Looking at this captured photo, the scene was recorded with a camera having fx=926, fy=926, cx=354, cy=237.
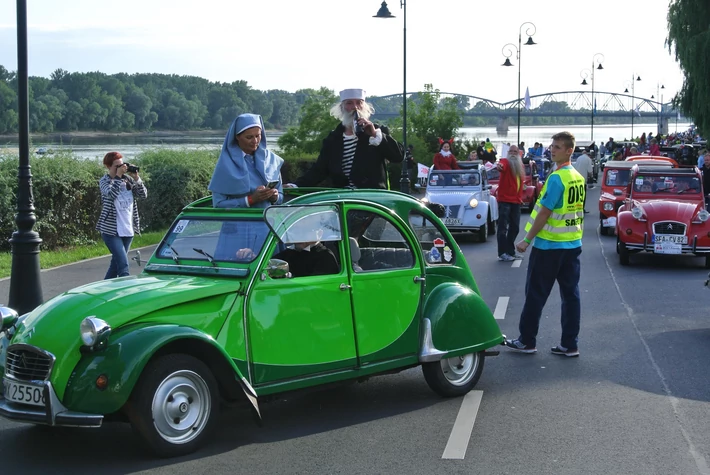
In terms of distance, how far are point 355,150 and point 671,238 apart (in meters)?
9.10

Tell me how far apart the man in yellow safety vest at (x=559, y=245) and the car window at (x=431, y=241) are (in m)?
1.40

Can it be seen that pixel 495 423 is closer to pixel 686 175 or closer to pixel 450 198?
pixel 686 175

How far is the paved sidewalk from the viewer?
1311cm

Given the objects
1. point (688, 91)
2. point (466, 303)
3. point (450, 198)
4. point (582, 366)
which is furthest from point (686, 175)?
point (688, 91)

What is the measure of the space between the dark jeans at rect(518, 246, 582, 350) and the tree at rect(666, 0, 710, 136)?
92.4ft

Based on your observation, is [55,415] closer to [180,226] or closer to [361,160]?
[180,226]

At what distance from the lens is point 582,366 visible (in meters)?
8.23

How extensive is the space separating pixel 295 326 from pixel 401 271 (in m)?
1.11

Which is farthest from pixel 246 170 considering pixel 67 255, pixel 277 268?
pixel 67 255

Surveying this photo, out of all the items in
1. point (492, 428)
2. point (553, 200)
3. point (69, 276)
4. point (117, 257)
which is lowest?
point (492, 428)

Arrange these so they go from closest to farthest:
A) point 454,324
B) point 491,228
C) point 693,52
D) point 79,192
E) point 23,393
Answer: point 23,393
point 454,324
point 79,192
point 491,228
point 693,52

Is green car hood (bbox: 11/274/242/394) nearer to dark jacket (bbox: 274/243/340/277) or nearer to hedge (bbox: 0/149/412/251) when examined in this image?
dark jacket (bbox: 274/243/340/277)

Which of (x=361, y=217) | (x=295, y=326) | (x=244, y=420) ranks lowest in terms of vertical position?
(x=244, y=420)

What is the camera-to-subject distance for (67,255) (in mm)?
17234
